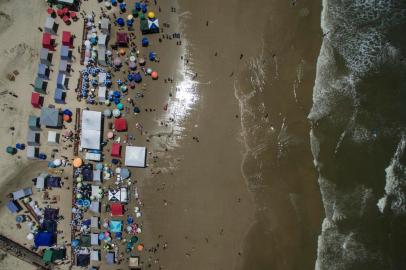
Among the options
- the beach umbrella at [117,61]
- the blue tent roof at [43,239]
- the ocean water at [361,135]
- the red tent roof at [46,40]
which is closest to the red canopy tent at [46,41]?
the red tent roof at [46,40]

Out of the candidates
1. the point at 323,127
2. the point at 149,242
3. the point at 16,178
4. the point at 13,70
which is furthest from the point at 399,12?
the point at 16,178

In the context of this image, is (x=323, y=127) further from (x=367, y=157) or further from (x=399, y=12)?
(x=399, y=12)

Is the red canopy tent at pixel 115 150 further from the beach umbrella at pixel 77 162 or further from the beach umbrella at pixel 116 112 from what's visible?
the beach umbrella at pixel 77 162

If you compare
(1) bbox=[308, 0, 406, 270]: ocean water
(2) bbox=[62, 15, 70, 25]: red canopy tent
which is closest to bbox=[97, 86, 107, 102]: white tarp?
(2) bbox=[62, 15, 70, 25]: red canopy tent

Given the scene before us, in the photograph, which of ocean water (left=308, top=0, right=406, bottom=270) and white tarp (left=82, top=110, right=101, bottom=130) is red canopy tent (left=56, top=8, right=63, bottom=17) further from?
ocean water (left=308, top=0, right=406, bottom=270)

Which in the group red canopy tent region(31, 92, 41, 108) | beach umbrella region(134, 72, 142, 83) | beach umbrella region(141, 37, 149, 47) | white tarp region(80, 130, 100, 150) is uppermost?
beach umbrella region(141, 37, 149, 47)
